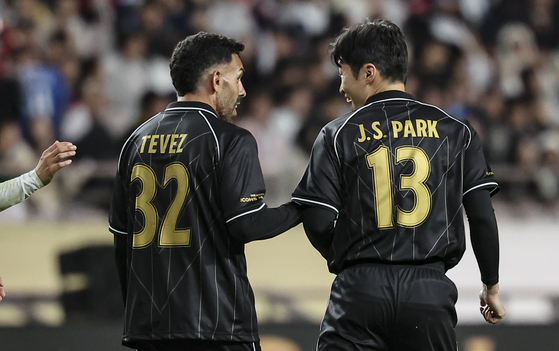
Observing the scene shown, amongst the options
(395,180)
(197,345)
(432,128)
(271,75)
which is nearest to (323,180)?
(395,180)

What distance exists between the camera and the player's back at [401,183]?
11.7 feet

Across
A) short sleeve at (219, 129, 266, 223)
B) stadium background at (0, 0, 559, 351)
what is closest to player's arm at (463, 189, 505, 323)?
short sleeve at (219, 129, 266, 223)

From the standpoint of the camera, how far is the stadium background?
7.42 metres

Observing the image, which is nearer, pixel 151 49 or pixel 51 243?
pixel 51 243

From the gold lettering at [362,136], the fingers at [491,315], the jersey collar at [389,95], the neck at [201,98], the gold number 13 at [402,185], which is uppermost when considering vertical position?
the neck at [201,98]

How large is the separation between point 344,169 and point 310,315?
4.18 metres

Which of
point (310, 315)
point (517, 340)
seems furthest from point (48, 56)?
point (517, 340)

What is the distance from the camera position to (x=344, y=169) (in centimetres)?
368

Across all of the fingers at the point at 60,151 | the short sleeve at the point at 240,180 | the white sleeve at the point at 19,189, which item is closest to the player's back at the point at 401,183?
the short sleeve at the point at 240,180

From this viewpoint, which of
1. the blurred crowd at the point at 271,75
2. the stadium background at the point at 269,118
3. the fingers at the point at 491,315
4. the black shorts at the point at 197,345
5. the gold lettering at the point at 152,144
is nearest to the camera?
the black shorts at the point at 197,345

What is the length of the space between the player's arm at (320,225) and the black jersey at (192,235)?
0.80 ft

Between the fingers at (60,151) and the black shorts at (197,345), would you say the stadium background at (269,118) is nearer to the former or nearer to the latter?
the black shorts at (197,345)

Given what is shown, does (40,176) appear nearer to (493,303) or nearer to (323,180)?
(323,180)

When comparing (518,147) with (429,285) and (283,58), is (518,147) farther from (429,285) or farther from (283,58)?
(429,285)
